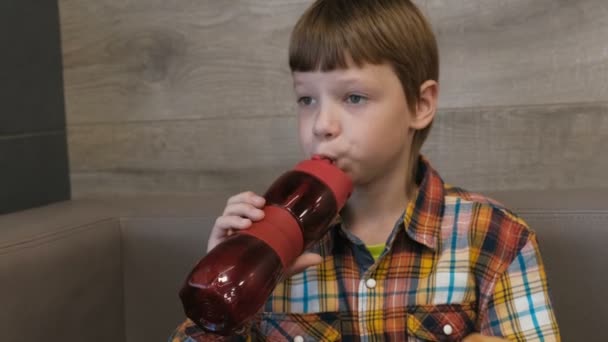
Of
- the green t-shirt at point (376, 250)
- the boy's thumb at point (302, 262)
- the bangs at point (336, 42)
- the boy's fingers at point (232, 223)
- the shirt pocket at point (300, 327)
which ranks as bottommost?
the shirt pocket at point (300, 327)

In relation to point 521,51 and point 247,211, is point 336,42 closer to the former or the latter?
point 247,211

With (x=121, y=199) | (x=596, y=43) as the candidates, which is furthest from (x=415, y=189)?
(x=121, y=199)

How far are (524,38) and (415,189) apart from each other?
0.39 m

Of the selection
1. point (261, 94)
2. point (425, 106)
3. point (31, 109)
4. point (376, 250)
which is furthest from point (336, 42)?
point (31, 109)

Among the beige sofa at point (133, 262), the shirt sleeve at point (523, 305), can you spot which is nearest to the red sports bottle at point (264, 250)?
the shirt sleeve at point (523, 305)

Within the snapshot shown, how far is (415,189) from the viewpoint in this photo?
0.84 m

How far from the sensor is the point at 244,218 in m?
0.63

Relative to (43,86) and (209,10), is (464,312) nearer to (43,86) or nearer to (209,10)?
(209,10)

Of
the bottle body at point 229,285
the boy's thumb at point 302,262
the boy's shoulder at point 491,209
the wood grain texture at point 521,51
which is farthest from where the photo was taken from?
the wood grain texture at point 521,51

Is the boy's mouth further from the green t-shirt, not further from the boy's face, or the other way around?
the green t-shirt

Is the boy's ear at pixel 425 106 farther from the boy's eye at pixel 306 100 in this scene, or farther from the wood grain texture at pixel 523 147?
the wood grain texture at pixel 523 147

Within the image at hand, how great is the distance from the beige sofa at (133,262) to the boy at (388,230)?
0.17 m

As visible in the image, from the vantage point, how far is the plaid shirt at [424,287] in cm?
76

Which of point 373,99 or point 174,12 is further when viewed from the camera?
point 174,12
